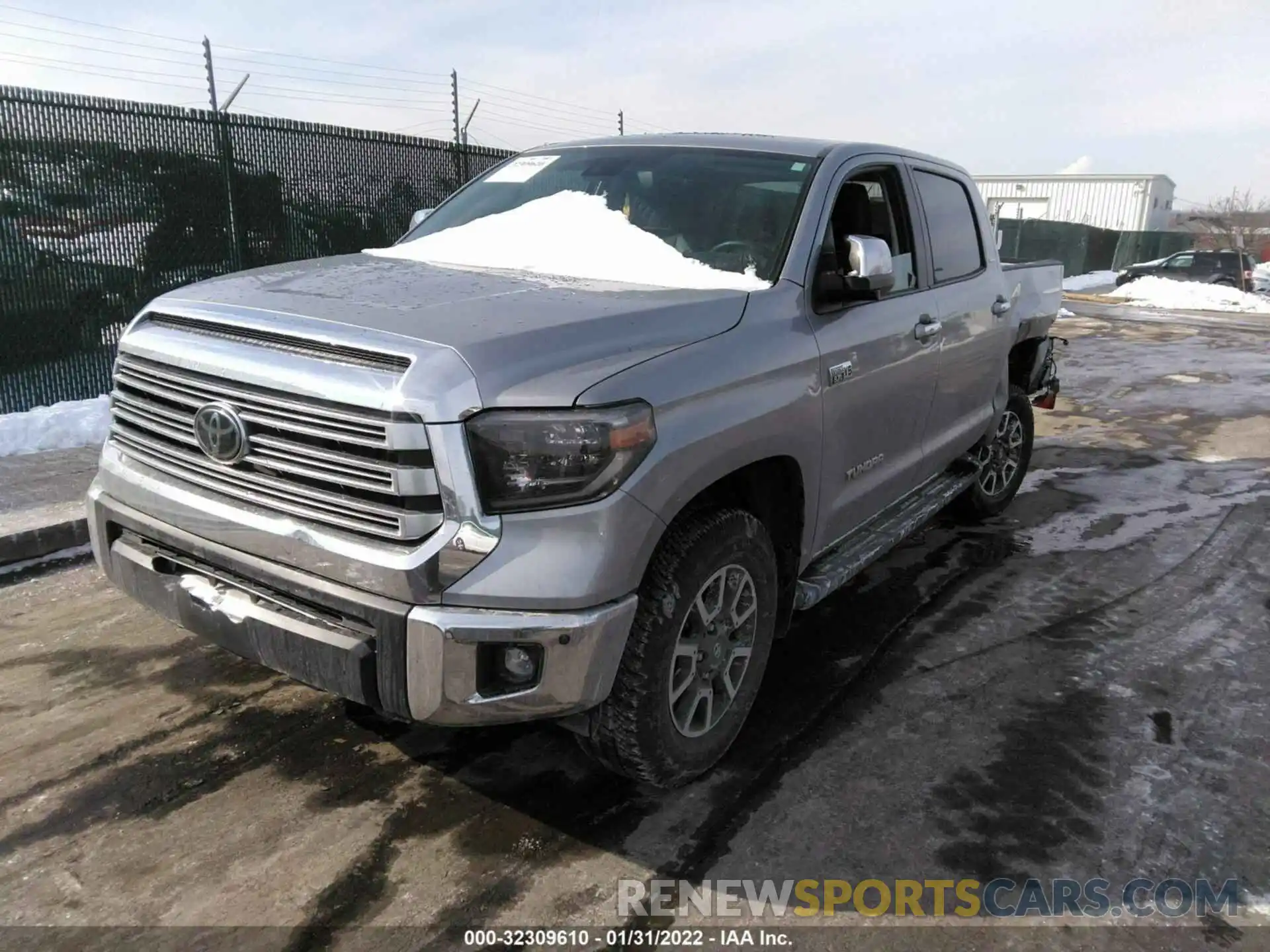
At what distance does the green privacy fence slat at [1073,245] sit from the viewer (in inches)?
1291

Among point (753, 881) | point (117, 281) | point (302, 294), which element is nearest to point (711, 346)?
point (302, 294)

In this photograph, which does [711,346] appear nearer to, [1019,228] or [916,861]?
[916,861]

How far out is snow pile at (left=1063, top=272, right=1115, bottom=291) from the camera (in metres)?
30.2

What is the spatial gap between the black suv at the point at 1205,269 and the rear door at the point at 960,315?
26.2 m

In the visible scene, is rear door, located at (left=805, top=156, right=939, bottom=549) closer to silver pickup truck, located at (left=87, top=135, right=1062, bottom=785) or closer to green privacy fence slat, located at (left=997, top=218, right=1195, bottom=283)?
silver pickup truck, located at (left=87, top=135, right=1062, bottom=785)

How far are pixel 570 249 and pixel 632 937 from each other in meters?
2.32

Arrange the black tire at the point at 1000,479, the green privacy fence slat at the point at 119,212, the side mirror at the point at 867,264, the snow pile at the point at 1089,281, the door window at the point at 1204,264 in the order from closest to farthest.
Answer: the side mirror at the point at 867,264 → the black tire at the point at 1000,479 → the green privacy fence slat at the point at 119,212 → the door window at the point at 1204,264 → the snow pile at the point at 1089,281

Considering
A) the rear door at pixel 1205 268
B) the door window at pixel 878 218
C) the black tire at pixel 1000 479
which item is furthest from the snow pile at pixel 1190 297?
the door window at pixel 878 218

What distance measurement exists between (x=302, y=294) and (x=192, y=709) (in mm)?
1620

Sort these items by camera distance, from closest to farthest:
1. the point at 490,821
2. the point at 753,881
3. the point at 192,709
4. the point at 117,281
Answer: the point at 753,881 → the point at 490,821 → the point at 192,709 → the point at 117,281

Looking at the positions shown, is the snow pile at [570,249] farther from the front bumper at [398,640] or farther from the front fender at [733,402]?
the front bumper at [398,640]

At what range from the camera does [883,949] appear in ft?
7.93

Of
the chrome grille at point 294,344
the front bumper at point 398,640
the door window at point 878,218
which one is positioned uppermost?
the door window at point 878,218

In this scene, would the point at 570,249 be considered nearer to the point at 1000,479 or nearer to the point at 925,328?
the point at 925,328
